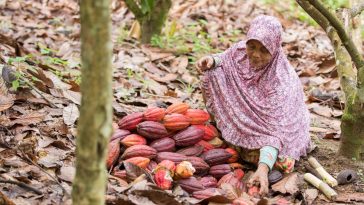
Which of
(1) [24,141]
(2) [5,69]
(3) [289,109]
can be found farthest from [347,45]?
(2) [5,69]

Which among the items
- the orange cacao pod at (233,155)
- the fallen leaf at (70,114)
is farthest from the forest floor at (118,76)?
the orange cacao pod at (233,155)

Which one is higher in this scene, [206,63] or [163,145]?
[206,63]

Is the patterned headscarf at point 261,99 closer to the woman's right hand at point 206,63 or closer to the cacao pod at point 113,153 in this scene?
the woman's right hand at point 206,63

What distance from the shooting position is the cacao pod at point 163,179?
2.85 metres

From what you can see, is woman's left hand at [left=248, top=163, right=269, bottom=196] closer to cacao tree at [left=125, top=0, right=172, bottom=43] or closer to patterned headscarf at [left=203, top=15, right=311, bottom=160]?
patterned headscarf at [left=203, top=15, right=311, bottom=160]

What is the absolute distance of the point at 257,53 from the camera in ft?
10.9

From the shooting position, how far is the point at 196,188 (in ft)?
9.59

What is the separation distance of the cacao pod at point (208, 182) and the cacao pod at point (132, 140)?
0.42 meters

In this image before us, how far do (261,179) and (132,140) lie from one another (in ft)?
2.55

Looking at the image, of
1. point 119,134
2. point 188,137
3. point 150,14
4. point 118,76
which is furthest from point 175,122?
point 150,14

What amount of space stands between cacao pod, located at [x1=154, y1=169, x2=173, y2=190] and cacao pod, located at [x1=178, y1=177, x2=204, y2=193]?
0.08 meters

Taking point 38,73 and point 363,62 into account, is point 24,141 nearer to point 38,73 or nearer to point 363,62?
point 38,73

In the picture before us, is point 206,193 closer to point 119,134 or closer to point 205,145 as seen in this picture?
point 205,145

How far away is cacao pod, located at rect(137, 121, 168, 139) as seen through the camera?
3.21m
